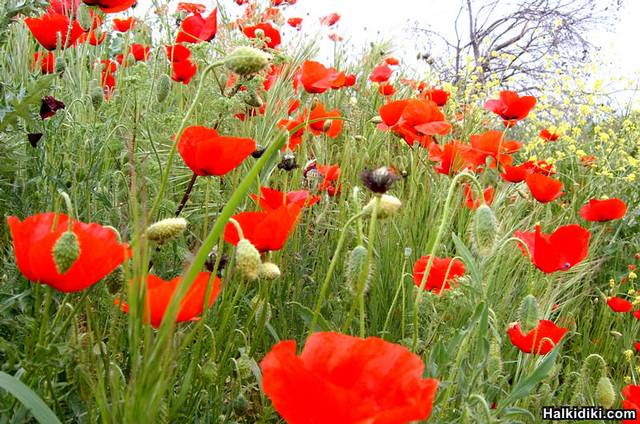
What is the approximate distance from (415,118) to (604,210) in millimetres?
733

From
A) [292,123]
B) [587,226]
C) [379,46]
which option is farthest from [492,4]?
[292,123]

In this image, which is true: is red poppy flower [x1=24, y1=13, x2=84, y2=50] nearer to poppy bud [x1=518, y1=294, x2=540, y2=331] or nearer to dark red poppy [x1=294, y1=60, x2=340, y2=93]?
dark red poppy [x1=294, y1=60, x2=340, y2=93]

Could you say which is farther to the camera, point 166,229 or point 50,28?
point 50,28

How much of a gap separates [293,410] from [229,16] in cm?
331

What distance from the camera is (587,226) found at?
126 inches

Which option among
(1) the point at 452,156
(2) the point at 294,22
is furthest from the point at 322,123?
(2) the point at 294,22

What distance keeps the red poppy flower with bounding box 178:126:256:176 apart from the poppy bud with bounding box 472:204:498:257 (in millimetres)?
399

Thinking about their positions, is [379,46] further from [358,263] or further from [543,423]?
[358,263]

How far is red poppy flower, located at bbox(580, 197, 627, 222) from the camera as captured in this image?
7.12 feet

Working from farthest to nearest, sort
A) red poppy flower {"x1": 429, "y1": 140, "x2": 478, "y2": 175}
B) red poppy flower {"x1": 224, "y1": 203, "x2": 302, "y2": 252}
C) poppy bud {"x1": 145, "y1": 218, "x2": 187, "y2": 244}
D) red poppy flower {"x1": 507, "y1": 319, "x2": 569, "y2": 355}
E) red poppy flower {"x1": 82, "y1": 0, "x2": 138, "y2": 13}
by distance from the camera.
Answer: red poppy flower {"x1": 429, "y1": 140, "x2": 478, "y2": 175}
red poppy flower {"x1": 82, "y1": 0, "x2": 138, "y2": 13}
red poppy flower {"x1": 507, "y1": 319, "x2": 569, "y2": 355}
red poppy flower {"x1": 224, "y1": 203, "x2": 302, "y2": 252}
poppy bud {"x1": 145, "y1": 218, "x2": 187, "y2": 244}

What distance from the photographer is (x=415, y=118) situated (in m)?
2.01

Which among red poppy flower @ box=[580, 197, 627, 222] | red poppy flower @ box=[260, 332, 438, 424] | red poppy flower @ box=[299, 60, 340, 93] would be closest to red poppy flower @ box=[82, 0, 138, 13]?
red poppy flower @ box=[299, 60, 340, 93]

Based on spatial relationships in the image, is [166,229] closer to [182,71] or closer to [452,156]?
[182,71]

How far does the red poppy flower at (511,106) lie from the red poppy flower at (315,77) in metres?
0.75
